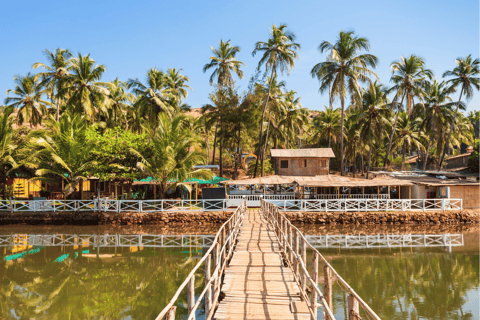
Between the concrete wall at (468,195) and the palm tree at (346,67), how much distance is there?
9.27 meters

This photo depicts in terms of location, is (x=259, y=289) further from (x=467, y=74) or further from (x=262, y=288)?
(x=467, y=74)

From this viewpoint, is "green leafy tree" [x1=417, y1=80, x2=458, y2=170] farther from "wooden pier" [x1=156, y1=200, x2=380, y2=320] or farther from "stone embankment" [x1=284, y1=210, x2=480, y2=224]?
"wooden pier" [x1=156, y1=200, x2=380, y2=320]

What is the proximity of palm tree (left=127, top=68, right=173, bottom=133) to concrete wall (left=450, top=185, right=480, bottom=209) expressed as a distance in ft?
83.9

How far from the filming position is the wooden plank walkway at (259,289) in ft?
19.6

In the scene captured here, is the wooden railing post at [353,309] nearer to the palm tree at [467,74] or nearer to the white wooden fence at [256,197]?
the white wooden fence at [256,197]

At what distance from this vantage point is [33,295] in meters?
10.6

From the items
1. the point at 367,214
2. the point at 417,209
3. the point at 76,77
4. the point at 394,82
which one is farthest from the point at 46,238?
the point at 394,82

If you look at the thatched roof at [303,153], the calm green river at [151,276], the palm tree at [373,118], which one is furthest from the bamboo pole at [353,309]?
the palm tree at [373,118]

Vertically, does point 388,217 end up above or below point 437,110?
below

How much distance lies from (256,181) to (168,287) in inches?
616

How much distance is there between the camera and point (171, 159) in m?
25.1

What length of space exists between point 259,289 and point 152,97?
28.2 metres

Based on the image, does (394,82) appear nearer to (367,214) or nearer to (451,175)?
(451,175)

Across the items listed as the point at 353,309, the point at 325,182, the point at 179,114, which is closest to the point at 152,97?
the point at 179,114
